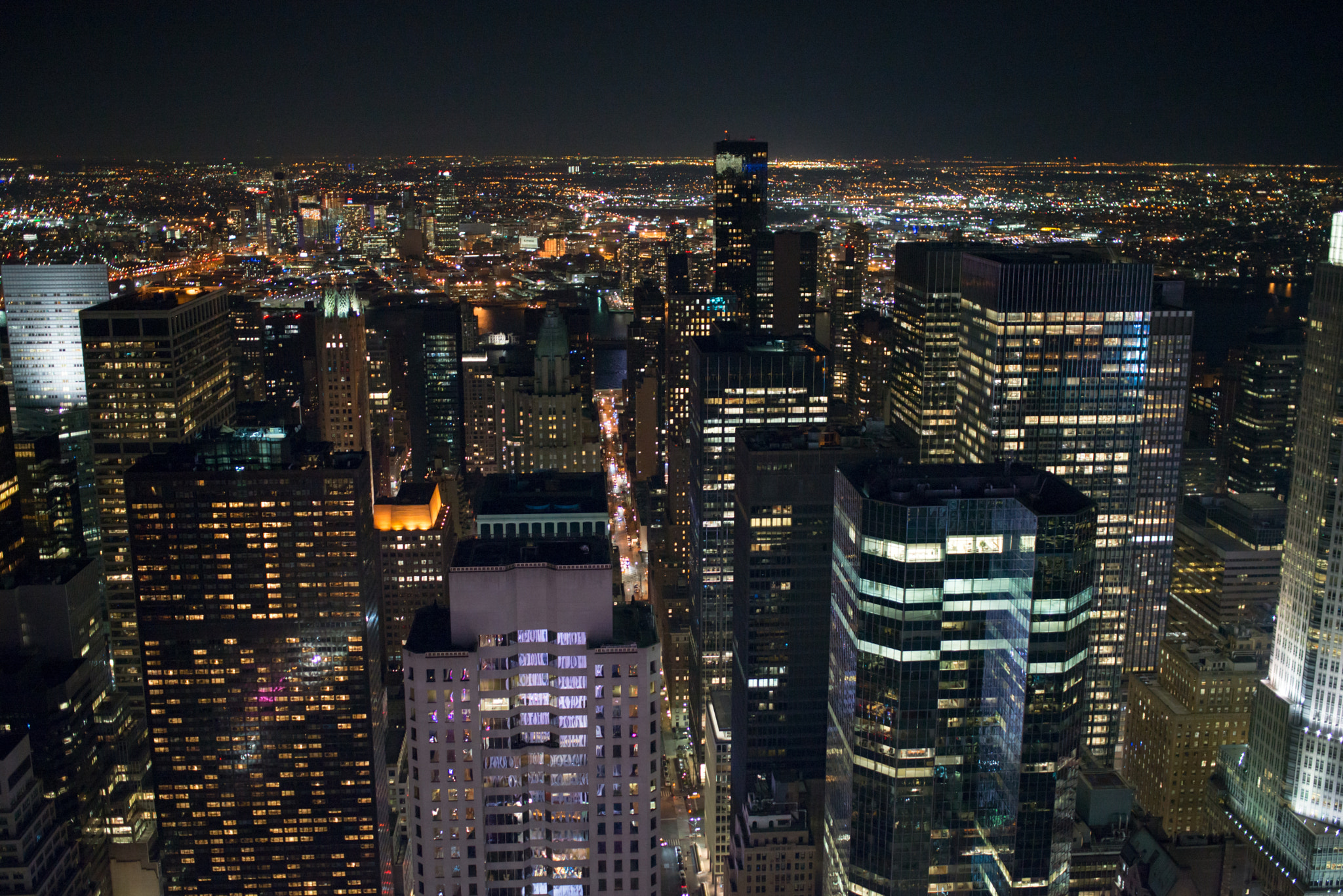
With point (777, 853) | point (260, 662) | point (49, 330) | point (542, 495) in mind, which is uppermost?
point (49, 330)

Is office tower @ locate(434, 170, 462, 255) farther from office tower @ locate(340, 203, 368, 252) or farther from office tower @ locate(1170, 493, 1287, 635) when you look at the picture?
office tower @ locate(1170, 493, 1287, 635)

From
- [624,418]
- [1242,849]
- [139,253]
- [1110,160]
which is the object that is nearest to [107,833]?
[139,253]

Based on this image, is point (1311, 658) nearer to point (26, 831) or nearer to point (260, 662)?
point (260, 662)

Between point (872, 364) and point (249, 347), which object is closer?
→ point (249, 347)

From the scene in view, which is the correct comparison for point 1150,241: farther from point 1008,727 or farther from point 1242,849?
point 1008,727

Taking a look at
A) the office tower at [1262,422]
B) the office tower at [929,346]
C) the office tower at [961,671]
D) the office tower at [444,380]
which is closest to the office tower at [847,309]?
the office tower at [929,346]

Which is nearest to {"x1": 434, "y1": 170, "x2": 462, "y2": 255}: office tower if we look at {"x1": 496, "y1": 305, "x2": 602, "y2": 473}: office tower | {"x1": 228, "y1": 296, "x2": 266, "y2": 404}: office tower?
{"x1": 496, "y1": 305, "x2": 602, "y2": 473}: office tower

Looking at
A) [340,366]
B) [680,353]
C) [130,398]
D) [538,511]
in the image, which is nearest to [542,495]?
[538,511]
